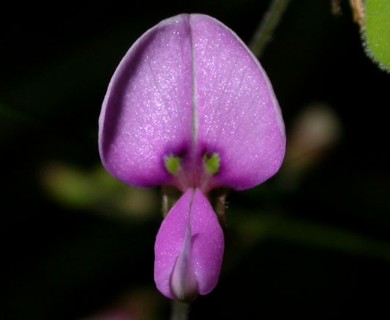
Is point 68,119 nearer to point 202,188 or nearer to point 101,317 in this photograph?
point 101,317

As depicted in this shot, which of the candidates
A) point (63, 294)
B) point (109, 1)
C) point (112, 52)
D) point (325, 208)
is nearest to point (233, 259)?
point (325, 208)

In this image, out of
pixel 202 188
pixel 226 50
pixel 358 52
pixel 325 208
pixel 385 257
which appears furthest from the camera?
pixel 358 52

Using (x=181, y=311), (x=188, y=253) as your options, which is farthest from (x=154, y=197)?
(x=188, y=253)

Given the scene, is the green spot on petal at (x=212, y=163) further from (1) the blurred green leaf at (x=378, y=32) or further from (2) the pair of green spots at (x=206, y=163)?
(1) the blurred green leaf at (x=378, y=32)

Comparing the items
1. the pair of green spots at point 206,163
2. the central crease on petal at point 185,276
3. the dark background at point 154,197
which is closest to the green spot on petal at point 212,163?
the pair of green spots at point 206,163

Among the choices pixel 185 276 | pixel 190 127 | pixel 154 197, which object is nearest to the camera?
pixel 185 276

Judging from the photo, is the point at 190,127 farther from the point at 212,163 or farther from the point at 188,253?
the point at 188,253

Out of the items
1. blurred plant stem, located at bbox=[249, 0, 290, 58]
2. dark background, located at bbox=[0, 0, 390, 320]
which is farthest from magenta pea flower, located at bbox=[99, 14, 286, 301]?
dark background, located at bbox=[0, 0, 390, 320]

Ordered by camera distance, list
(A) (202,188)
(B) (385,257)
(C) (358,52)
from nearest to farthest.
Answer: (A) (202,188), (B) (385,257), (C) (358,52)
